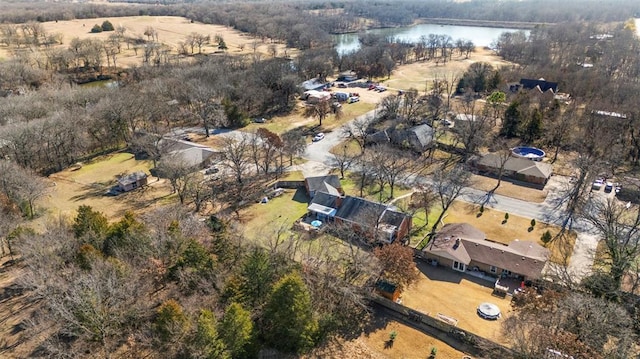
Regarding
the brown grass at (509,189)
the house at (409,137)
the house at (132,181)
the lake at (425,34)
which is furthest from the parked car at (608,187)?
the lake at (425,34)

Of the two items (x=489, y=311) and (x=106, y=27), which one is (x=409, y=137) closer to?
(x=489, y=311)

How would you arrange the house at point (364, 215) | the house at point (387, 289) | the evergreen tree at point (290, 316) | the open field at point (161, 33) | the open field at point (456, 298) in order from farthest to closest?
the open field at point (161, 33) < the house at point (364, 215) < the house at point (387, 289) < the open field at point (456, 298) < the evergreen tree at point (290, 316)

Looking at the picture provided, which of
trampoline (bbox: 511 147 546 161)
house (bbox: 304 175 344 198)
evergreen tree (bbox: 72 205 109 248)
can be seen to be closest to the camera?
evergreen tree (bbox: 72 205 109 248)

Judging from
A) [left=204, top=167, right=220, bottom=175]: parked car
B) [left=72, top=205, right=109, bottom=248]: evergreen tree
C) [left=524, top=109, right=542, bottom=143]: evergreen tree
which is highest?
[left=524, top=109, right=542, bottom=143]: evergreen tree

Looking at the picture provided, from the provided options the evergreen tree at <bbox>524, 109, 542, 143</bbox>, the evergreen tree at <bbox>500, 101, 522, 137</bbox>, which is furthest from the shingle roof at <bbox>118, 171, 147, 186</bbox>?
the evergreen tree at <bbox>524, 109, 542, 143</bbox>

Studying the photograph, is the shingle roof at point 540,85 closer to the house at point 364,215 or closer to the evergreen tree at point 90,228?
the house at point 364,215

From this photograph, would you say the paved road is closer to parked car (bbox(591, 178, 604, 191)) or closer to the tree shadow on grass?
parked car (bbox(591, 178, 604, 191))

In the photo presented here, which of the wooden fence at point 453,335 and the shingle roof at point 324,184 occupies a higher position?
the shingle roof at point 324,184

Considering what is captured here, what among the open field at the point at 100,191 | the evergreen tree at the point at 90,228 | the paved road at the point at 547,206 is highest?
the evergreen tree at the point at 90,228

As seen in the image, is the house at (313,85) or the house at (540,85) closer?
the house at (540,85)
